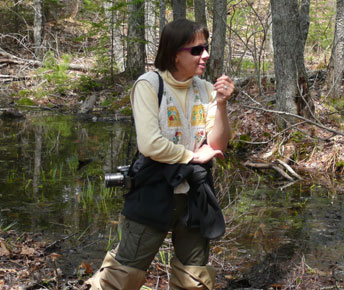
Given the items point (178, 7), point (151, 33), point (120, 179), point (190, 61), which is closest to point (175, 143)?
→ point (120, 179)

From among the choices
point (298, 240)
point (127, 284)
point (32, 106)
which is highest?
point (32, 106)

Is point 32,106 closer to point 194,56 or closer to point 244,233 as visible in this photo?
point 244,233

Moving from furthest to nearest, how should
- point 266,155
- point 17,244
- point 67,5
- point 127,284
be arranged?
point 67,5
point 266,155
point 17,244
point 127,284

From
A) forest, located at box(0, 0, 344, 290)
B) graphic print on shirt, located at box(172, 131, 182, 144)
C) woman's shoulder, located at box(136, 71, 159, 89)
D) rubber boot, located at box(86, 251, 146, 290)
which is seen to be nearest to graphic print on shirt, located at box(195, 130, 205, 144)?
graphic print on shirt, located at box(172, 131, 182, 144)

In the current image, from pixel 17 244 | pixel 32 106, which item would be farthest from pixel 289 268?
pixel 32 106

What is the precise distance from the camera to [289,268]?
4.21 m

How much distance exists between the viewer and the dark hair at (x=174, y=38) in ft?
9.43

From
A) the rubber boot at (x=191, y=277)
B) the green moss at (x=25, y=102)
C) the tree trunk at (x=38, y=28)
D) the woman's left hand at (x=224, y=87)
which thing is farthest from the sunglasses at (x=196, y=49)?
the tree trunk at (x=38, y=28)

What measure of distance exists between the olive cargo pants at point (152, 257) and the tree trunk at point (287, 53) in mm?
6475

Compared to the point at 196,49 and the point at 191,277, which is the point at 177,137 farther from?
the point at 191,277

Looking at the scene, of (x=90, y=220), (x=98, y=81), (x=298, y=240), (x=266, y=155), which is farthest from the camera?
(x=98, y=81)

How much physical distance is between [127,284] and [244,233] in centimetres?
273

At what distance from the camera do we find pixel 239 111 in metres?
10.4

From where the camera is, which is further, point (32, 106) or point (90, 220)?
point (32, 106)
